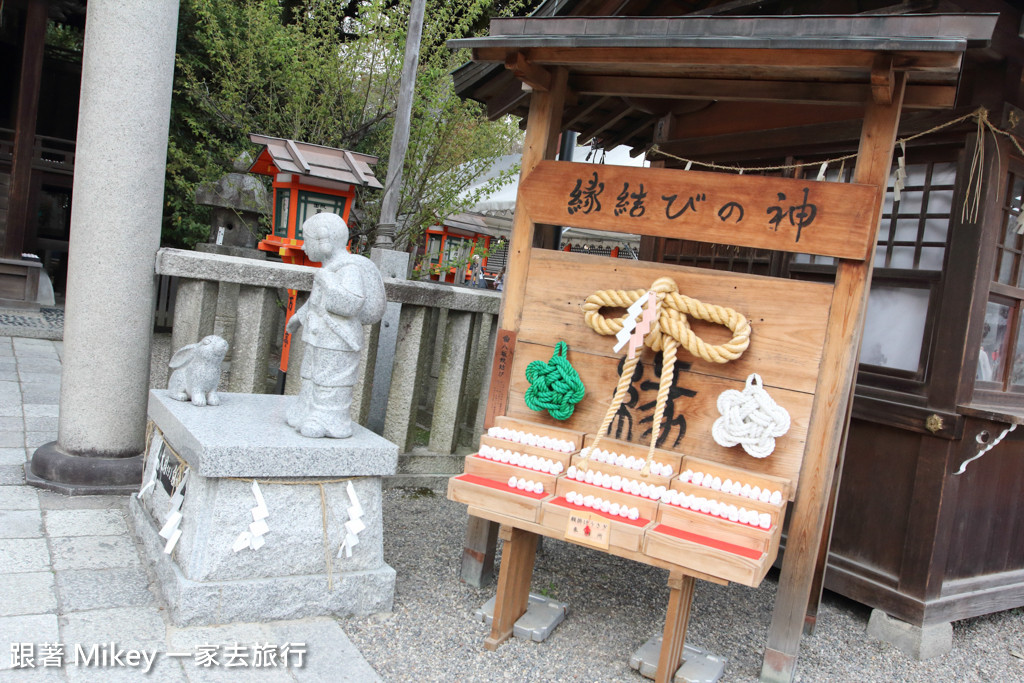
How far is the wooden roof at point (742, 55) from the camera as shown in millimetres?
2949

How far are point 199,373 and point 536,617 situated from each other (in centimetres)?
226

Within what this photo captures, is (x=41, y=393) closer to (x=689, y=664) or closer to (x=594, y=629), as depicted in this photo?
(x=594, y=629)

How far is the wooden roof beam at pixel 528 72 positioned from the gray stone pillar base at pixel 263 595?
8.86 ft

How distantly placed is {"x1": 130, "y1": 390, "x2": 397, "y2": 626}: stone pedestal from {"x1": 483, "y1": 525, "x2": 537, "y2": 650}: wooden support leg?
1.93ft

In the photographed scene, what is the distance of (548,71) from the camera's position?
405cm

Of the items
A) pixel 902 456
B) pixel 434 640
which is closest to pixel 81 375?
pixel 434 640

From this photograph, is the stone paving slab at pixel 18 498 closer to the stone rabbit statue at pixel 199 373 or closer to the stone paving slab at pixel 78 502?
the stone paving slab at pixel 78 502

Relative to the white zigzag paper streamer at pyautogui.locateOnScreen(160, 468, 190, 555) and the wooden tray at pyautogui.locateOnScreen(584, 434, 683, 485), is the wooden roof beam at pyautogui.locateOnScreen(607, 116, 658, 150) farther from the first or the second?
the white zigzag paper streamer at pyautogui.locateOnScreen(160, 468, 190, 555)

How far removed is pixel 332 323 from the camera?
3.71 meters

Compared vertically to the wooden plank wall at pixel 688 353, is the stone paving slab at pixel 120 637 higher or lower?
lower

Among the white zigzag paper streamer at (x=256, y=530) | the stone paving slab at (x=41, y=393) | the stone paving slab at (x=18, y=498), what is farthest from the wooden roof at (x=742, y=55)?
the stone paving slab at (x=41, y=393)

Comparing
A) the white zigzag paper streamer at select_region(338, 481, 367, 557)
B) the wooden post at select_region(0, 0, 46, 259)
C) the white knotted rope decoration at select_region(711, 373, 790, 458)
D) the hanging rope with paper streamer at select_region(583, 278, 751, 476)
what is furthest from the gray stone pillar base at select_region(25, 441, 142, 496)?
the wooden post at select_region(0, 0, 46, 259)

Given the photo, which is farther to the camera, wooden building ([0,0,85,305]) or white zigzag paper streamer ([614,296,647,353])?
wooden building ([0,0,85,305])

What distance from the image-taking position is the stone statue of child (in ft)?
12.1
